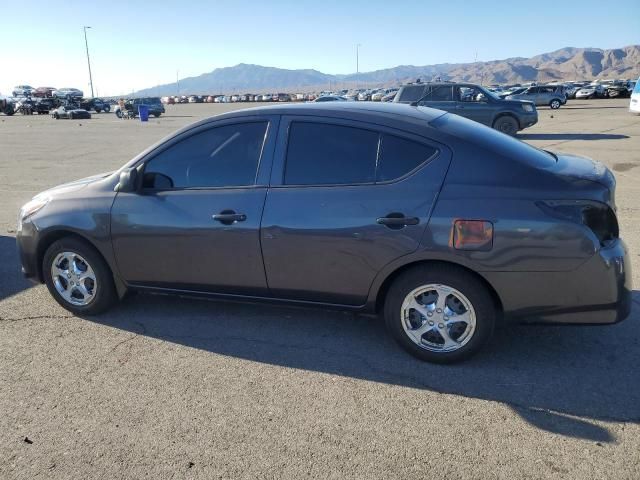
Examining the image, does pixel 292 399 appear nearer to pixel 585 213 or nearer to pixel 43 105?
pixel 585 213

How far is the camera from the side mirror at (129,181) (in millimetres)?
4188

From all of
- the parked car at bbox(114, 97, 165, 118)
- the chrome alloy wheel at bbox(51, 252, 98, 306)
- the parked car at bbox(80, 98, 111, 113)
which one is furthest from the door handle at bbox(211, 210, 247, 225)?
the parked car at bbox(80, 98, 111, 113)

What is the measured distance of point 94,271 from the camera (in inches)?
176

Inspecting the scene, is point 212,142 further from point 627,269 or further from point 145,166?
point 627,269

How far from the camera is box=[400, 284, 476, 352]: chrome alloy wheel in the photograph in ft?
11.6

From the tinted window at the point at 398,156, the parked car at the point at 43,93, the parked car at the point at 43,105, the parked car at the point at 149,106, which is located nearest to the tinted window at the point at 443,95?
the tinted window at the point at 398,156

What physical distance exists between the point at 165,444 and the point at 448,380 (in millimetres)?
1751

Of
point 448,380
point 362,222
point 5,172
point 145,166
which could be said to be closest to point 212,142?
point 145,166

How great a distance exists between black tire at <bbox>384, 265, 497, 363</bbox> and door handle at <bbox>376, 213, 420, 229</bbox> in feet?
1.02

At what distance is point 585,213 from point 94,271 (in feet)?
12.0

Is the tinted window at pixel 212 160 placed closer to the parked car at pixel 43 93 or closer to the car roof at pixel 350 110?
the car roof at pixel 350 110

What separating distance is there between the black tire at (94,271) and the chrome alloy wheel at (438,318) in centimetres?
245

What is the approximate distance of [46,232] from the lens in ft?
14.8

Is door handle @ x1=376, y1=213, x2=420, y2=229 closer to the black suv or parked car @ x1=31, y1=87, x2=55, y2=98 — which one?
the black suv
